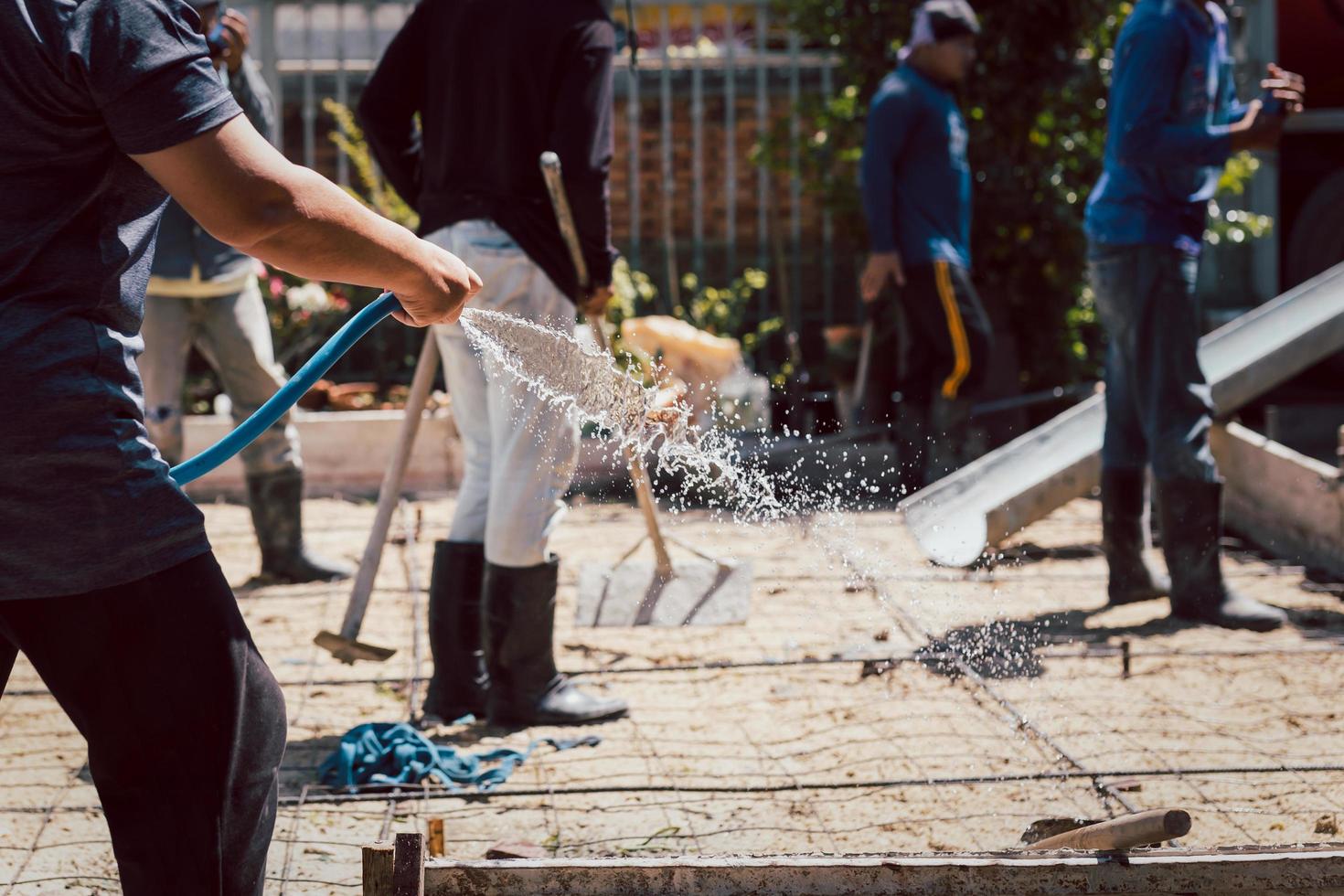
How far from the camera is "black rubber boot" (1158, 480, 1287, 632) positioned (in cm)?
442

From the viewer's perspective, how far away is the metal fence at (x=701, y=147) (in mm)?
8961

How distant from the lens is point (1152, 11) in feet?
14.4

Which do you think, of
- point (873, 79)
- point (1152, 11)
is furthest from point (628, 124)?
point (1152, 11)

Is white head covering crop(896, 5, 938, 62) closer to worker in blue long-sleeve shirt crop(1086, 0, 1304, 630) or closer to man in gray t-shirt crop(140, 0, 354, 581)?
worker in blue long-sleeve shirt crop(1086, 0, 1304, 630)

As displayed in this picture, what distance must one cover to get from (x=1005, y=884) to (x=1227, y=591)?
263 cm

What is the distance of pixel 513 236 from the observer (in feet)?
11.5

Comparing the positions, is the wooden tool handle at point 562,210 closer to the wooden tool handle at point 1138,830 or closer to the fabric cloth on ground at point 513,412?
the fabric cloth on ground at point 513,412

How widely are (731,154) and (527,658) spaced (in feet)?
19.5

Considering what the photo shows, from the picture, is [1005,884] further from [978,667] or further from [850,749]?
[978,667]

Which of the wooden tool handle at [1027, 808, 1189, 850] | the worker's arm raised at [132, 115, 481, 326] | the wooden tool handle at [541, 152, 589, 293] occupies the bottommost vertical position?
the wooden tool handle at [1027, 808, 1189, 850]

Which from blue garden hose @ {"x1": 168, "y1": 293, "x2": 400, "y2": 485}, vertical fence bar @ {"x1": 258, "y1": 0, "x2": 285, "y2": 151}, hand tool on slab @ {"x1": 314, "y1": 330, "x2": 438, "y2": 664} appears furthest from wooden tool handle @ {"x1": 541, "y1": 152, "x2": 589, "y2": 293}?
vertical fence bar @ {"x1": 258, "y1": 0, "x2": 285, "y2": 151}

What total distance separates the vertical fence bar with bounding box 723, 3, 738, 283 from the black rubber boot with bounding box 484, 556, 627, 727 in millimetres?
5619

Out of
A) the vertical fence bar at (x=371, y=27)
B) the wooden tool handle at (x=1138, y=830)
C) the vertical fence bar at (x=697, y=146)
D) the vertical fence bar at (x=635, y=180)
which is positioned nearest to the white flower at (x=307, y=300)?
the vertical fence bar at (x=371, y=27)

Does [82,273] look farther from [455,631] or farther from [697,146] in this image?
[697,146]
